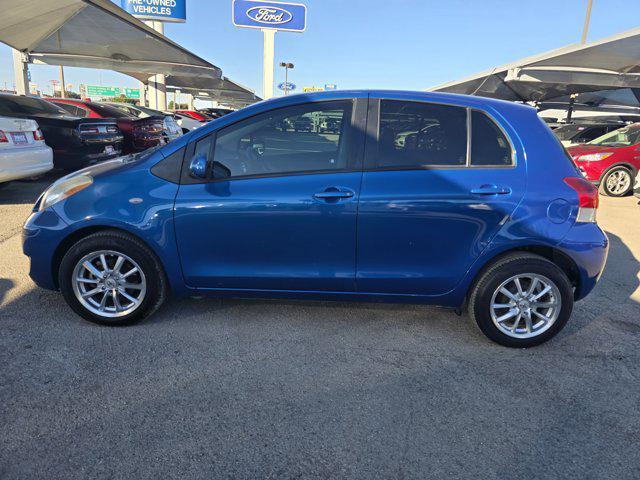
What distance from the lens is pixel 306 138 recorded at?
10.5 feet

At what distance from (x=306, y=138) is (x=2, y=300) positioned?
2.74 meters

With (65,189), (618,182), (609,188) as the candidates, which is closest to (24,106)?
(65,189)

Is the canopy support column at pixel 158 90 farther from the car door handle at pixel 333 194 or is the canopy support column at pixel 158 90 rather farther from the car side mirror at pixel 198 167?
the car door handle at pixel 333 194

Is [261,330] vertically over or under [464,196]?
under

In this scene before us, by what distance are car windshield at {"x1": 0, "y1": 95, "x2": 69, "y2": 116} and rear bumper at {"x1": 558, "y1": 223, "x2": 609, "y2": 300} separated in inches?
337

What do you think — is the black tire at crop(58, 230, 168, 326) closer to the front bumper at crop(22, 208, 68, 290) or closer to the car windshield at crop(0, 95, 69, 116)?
the front bumper at crop(22, 208, 68, 290)

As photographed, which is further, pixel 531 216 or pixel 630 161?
pixel 630 161

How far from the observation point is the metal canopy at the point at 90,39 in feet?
40.7

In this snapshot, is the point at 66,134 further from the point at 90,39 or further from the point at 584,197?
the point at 90,39

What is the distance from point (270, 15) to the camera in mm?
22875

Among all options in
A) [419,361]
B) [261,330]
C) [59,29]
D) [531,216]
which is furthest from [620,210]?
[59,29]

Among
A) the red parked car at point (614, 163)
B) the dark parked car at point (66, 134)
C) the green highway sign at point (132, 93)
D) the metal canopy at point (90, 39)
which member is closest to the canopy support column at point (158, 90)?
the metal canopy at point (90, 39)

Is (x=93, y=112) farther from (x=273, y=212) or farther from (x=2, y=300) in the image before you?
(x=273, y=212)

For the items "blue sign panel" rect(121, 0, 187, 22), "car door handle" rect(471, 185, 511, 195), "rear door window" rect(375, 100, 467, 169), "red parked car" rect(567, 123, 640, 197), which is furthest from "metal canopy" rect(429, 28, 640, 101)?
"blue sign panel" rect(121, 0, 187, 22)
